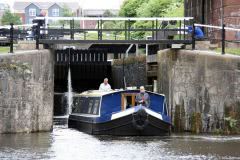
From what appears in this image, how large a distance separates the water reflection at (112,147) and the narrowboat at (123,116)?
544 mm

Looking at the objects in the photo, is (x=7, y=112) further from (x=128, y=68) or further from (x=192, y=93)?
(x=128, y=68)

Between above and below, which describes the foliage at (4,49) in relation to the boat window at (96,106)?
above

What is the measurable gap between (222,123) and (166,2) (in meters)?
37.1

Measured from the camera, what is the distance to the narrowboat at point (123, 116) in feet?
99.5

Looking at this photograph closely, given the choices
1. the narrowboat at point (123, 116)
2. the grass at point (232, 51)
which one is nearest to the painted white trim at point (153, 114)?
the narrowboat at point (123, 116)

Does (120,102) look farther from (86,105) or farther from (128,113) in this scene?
(86,105)

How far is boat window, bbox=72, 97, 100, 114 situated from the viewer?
32.3 metres

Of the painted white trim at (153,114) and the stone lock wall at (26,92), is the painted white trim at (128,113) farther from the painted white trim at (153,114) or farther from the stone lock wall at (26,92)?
the stone lock wall at (26,92)

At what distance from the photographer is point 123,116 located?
30.3m

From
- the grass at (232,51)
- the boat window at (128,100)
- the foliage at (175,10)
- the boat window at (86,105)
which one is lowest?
the boat window at (86,105)

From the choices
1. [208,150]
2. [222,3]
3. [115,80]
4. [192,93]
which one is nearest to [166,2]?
[115,80]

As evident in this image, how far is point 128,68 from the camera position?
46000mm

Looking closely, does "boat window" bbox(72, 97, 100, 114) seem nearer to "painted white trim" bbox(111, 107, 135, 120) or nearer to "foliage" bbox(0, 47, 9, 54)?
"painted white trim" bbox(111, 107, 135, 120)

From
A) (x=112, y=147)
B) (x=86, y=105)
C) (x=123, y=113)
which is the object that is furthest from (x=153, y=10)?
(x=112, y=147)
